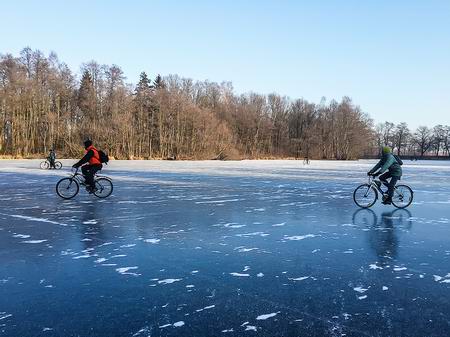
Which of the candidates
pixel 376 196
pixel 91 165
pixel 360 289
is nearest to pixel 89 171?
pixel 91 165

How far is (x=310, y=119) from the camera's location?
103 m

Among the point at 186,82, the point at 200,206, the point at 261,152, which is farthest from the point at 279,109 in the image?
the point at 200,206

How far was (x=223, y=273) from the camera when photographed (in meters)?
5.26

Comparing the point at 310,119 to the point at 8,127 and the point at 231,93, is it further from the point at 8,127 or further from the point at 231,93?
the point at 8,127

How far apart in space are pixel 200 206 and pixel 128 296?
295 inches

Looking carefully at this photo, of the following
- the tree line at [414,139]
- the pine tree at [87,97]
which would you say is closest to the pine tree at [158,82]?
the pine tree at [87,97]

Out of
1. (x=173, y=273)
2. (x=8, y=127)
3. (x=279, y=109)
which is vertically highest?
(x=279, y=109)

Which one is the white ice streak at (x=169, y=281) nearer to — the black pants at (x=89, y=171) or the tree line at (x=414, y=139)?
the black pants at (x=89, y=171)

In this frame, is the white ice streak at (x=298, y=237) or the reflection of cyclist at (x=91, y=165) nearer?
the white ice streak at (x=298, y=237)

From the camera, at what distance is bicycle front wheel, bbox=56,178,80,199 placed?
531 inches

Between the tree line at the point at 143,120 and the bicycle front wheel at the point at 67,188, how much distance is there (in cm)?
4945

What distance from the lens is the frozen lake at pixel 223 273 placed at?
12.2ft

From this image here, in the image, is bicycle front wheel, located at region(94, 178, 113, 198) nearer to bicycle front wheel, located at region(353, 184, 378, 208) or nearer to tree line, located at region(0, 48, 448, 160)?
bicycle front wheel, located at region(353, 184, 378, 208)

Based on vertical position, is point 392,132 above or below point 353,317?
above
